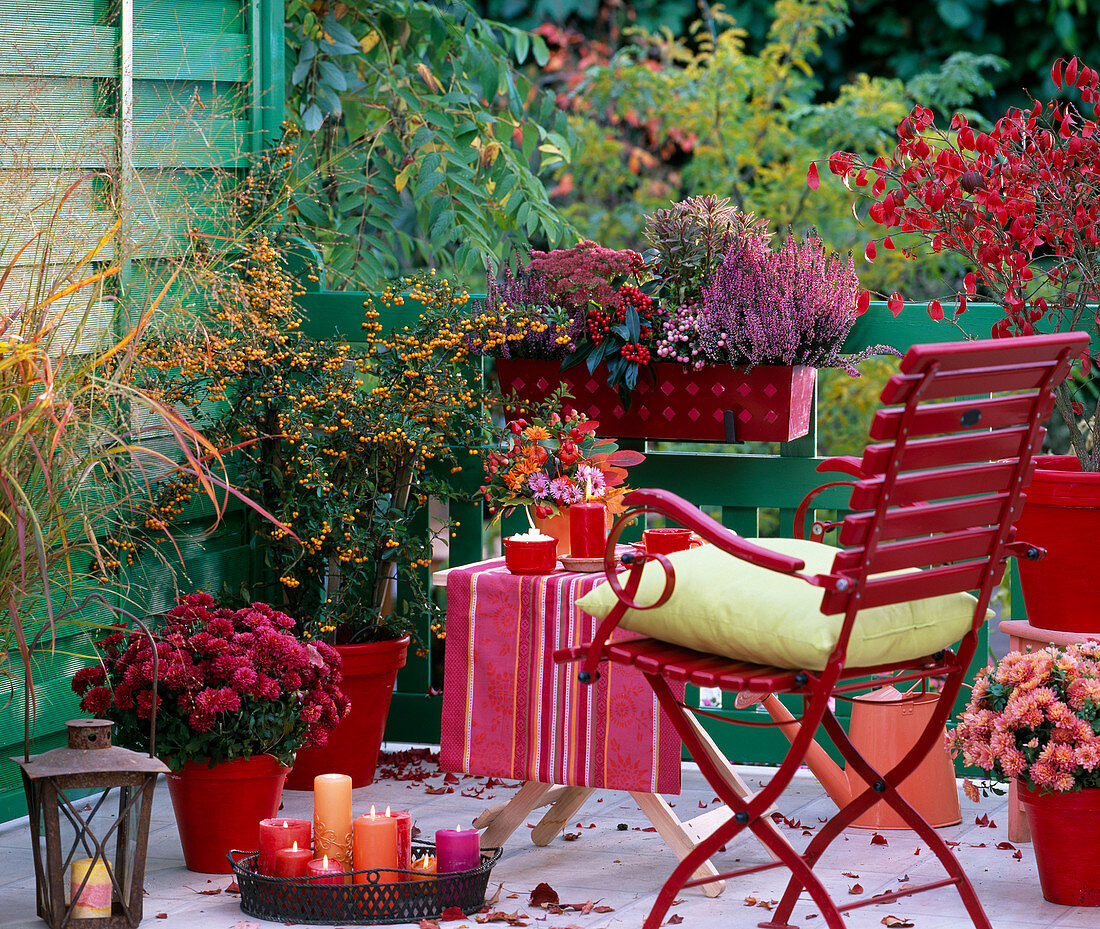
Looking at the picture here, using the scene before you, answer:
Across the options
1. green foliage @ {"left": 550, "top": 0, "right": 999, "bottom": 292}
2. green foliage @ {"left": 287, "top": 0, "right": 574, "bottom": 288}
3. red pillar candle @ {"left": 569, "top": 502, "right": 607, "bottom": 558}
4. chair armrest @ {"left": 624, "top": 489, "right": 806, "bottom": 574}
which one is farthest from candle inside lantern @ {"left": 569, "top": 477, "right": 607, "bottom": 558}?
green foliage @ {"left": 550, "top": 0, "right": 999, "bottom": 292}

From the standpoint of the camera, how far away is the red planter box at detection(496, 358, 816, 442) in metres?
3.46

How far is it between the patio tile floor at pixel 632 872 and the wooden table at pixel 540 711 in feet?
0.40

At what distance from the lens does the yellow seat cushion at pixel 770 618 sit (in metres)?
2.32

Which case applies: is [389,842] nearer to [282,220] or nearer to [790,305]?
[790,305]

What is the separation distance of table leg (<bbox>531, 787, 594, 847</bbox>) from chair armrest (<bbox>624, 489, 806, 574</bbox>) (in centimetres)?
105

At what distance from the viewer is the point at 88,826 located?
8.87 feet

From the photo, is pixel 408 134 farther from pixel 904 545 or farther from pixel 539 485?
pixel 904 545

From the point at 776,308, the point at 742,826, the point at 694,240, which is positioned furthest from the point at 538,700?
the point at 694,240

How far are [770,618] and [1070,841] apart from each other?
0.94 m

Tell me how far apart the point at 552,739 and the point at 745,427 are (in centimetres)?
87

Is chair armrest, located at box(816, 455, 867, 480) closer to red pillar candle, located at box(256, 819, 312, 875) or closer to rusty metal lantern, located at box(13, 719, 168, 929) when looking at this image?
red pillar candle, located at box(256, 819, 312, 875)

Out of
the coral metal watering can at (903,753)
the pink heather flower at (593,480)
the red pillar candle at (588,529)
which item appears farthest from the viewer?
the coral metal watering can at (903,753)

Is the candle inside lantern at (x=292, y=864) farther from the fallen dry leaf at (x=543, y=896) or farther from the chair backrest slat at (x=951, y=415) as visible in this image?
the chair backrest slat at (x=951, y=415)

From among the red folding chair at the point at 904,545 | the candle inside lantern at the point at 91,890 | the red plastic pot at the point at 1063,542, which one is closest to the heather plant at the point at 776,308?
the red plastic pot at the point at 1063,542
